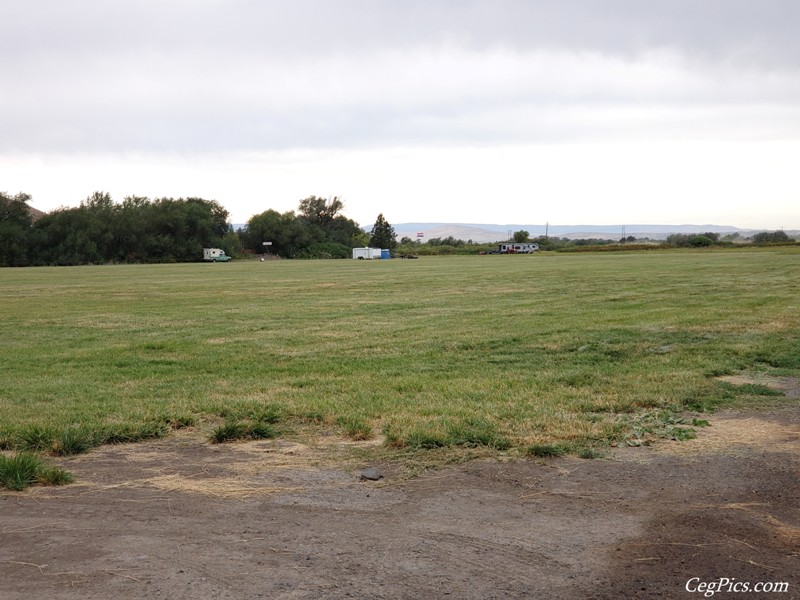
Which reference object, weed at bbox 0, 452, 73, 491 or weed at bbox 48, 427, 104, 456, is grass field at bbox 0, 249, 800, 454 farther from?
weed at bbox 0, 452, 73, 491

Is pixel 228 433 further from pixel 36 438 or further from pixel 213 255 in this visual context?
pixel 213 255

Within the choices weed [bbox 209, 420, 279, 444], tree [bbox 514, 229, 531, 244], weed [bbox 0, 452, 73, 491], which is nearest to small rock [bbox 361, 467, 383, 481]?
weed [bbox 209, 420, 279, 444]

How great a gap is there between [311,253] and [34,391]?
12134 cm

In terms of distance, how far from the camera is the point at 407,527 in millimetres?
5082

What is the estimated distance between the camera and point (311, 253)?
13062cm

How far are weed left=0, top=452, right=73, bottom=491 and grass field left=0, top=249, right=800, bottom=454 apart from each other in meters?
0.91

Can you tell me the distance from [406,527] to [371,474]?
1.19 m

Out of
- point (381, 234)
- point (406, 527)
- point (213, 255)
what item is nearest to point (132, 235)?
point (213, 255)

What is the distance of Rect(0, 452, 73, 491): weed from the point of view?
5.93 metres

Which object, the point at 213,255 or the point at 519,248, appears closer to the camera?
the point at 213,255

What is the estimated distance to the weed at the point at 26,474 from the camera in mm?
5934

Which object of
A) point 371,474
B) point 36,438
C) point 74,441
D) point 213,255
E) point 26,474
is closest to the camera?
point 26,474

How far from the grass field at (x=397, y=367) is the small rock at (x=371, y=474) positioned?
0.84 m

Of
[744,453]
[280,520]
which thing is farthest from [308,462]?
[744,453]
